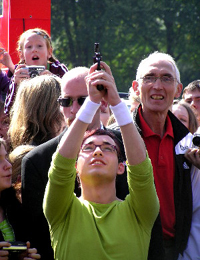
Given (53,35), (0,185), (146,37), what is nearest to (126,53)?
(146,37)

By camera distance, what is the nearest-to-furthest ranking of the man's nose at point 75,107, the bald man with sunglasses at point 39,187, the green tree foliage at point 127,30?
the bald man with sunglasses at point 39,187, the man's nose at point 75,107, the green tree foliage at point 127,30

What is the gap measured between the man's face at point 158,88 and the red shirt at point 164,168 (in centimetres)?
12

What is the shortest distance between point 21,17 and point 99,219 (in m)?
4.45

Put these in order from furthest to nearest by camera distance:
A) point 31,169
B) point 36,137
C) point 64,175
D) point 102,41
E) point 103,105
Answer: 1. point 102,41
2. point 36,137
3. point 103,105
4. point 31,169
5. point 64,175

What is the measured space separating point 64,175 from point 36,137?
125cm

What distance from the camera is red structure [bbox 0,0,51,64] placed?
748cm

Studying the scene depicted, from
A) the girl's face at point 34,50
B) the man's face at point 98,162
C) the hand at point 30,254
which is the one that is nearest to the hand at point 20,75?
the girl's face at point 34,50

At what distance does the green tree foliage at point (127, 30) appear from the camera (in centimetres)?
3102

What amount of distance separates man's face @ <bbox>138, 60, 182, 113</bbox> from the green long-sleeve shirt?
1.11 metres

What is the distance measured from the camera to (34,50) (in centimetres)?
605

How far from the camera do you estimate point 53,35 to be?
32.0 meters

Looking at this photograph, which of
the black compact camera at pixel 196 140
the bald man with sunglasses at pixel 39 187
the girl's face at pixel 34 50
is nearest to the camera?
the bald man with sunglasses at pixel 39 187

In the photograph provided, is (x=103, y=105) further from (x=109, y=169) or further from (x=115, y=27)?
(x=115, y=27)

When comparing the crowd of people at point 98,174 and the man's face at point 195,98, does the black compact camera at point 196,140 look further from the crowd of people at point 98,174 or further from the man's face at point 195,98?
the man's face at point 195,98
